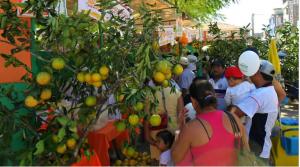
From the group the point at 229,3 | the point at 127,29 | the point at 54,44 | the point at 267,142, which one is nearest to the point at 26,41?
the point at 54,44

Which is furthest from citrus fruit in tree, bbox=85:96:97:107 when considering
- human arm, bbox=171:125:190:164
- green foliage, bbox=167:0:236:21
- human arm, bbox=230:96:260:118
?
green foliage, bbox=167:0:236:21

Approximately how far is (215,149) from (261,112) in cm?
159

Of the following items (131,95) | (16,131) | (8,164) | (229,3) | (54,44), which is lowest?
(8,164)

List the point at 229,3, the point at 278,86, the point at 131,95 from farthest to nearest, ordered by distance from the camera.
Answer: the point at 229,3
the point at 278,86
the point at 131,95

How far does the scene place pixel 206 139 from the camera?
2.35 metres

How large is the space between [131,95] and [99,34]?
409mm

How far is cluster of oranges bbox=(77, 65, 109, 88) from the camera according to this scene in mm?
2066

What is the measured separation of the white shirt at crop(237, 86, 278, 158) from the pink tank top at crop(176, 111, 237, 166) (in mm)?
1222

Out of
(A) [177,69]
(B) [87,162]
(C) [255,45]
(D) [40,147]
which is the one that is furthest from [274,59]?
(C) [255,45]

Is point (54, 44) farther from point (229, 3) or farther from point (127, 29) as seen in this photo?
point (229, 3)

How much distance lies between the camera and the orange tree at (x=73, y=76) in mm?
2066

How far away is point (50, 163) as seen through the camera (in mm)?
2209

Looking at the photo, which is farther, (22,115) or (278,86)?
(278,86)

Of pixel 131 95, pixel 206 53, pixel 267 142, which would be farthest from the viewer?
pixel 206 53
